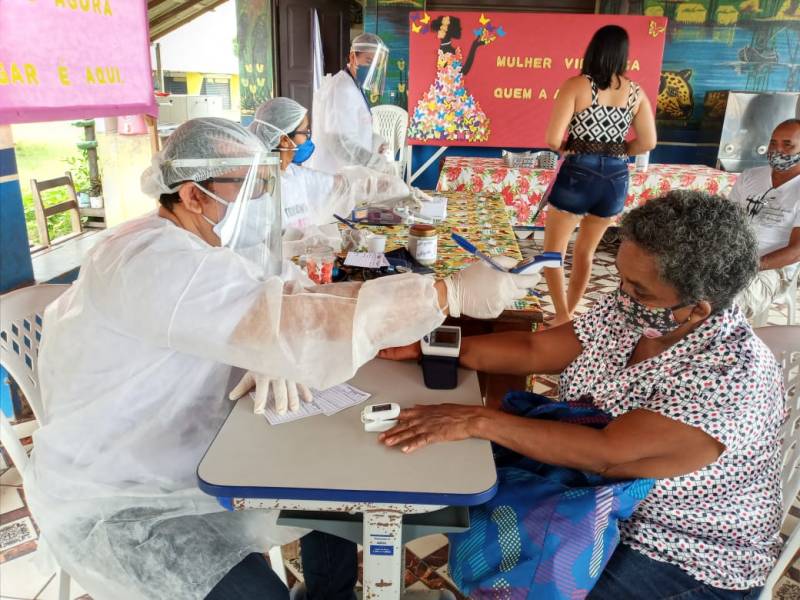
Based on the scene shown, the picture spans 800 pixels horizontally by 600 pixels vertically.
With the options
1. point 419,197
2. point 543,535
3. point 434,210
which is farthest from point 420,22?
point 543,535

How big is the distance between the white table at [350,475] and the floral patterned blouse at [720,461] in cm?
39

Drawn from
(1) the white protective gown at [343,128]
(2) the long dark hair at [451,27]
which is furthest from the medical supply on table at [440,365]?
(2) the long dark hair at [451,27]

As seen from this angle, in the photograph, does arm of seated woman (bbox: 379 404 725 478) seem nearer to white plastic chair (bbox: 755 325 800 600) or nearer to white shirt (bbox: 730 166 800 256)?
white plastic chair (bbox: 755 325 800 600)

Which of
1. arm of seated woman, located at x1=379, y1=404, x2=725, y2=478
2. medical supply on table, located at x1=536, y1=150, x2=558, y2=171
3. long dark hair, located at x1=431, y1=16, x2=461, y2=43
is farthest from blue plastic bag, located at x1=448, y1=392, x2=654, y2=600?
long dark hair, located at x1=431, y1=16, x2=461, y2=43

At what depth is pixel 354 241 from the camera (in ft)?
7.31

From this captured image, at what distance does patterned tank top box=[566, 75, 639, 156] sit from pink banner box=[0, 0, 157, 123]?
1980 millimetres

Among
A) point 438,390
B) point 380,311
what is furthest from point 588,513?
point 380,311

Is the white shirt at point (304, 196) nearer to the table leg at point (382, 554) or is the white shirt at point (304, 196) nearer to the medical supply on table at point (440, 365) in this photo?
the medical supply on table at point (440, 365)

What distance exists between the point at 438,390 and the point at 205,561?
1.91 feet

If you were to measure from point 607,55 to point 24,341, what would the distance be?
2628 mm

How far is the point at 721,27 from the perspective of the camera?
19.5 feet

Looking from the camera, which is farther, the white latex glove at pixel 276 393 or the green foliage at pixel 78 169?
the green foliage at pixel 78 169

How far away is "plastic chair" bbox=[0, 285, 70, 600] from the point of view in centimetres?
140

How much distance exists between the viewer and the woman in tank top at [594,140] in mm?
2857
